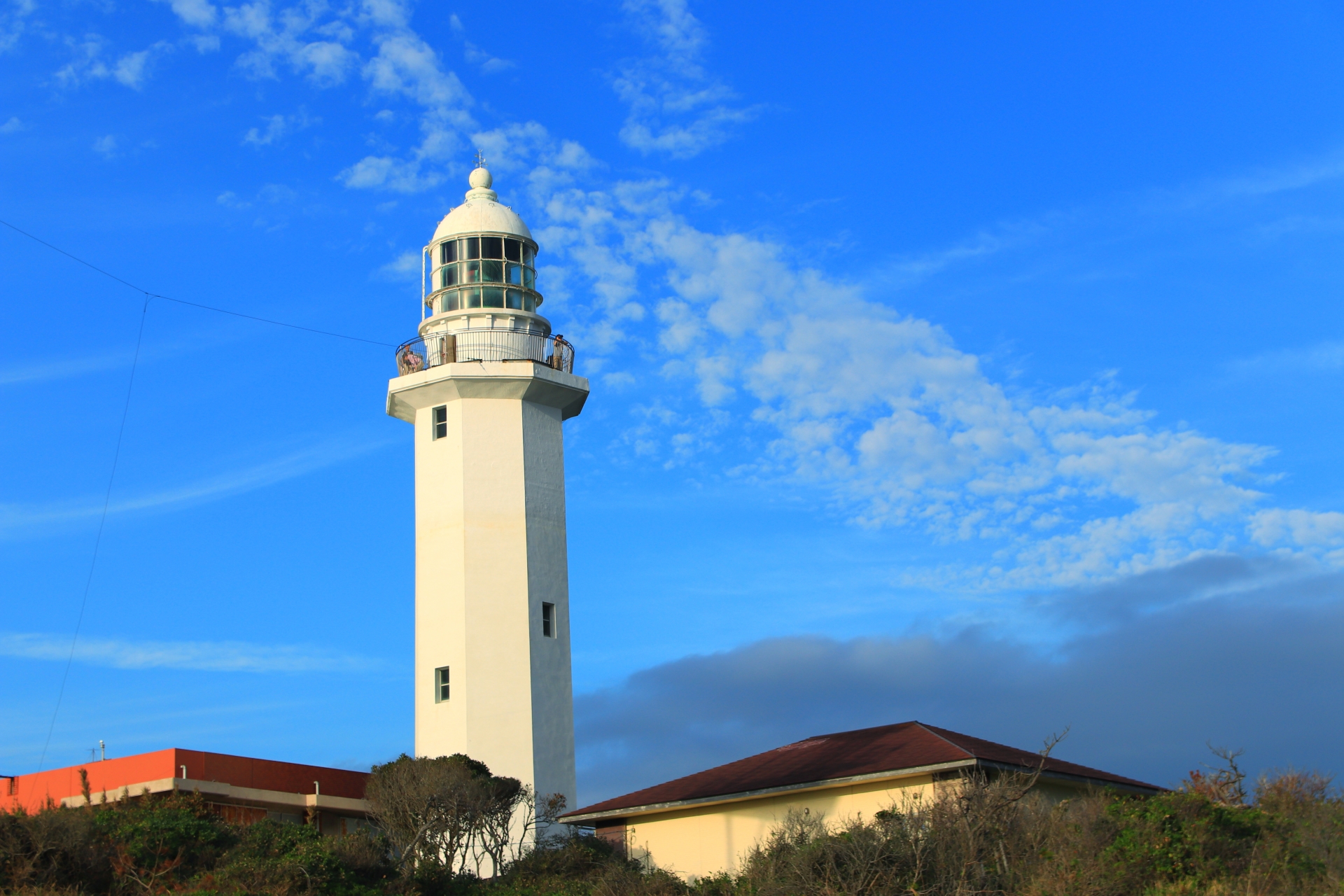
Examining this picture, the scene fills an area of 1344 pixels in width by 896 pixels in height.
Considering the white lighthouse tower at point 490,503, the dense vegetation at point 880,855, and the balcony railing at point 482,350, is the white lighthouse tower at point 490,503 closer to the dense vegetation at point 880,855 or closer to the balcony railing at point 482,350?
the balcony railing at point 482,350

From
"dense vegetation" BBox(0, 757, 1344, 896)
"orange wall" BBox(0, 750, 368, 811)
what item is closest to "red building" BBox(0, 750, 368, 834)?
"orange wall" BBox(0, 750, 368, 811)

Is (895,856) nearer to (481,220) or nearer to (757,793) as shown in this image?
(757,793)

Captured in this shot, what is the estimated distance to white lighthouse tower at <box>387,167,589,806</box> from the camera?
2973 centimetres

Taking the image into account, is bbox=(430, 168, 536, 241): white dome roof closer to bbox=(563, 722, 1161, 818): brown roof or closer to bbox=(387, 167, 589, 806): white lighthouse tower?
bbox=(387, 167, 589, 806): white lighthouse tower

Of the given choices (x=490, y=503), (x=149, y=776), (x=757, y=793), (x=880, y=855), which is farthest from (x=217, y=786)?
(x=880, y=855)

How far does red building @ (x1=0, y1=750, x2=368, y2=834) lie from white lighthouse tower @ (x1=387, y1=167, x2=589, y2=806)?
2.30m

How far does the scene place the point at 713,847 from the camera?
81.4 ft

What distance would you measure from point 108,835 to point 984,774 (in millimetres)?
13463

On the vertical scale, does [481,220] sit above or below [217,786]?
above

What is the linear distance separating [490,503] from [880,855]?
47.5 ft

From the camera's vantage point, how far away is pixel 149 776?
25797 millimetres

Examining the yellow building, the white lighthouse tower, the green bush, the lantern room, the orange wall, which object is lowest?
the green bush

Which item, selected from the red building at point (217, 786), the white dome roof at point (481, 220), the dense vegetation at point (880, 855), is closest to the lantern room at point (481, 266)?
the white dome roof at point (481, 220)

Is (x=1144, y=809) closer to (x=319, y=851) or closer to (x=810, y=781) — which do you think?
(x=810, y=781)
